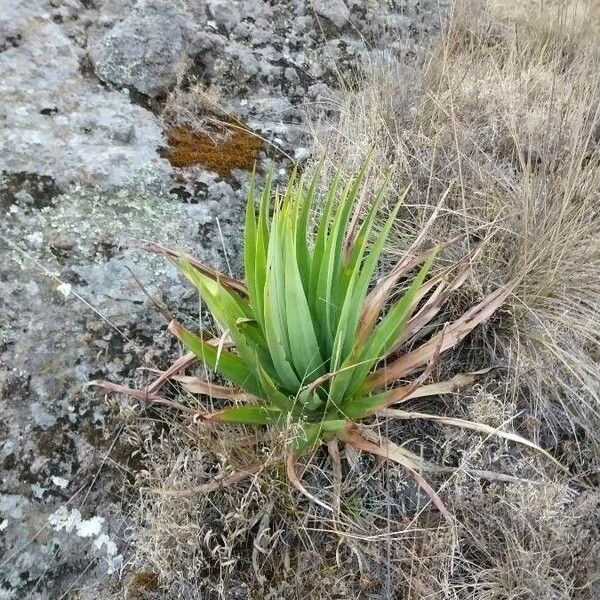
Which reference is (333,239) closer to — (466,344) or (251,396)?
(251,396)

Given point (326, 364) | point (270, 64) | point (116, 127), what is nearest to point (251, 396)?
point (326, 364)

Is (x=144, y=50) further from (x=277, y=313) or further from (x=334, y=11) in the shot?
(x=277, y=313)

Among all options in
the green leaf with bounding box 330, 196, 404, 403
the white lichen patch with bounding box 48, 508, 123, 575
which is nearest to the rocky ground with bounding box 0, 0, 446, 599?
the white lichen patch with bounding box 48, 508, 123, 575

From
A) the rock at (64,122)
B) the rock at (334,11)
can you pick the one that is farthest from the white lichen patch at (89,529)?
the rock at (334,11)

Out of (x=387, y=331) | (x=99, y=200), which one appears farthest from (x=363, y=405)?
(x=99, y=200)

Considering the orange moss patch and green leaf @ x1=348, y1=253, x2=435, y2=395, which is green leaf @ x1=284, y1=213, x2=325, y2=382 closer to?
green leaf @ x1=348, y1=253, x2=435, y2=395
